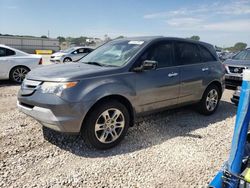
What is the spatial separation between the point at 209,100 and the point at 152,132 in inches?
71.8

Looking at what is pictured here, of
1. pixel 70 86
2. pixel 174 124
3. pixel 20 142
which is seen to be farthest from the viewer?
pixel 174 124

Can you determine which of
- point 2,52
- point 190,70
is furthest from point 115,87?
point 2,52

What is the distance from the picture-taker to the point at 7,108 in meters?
5.64

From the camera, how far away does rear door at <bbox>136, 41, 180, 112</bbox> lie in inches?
159

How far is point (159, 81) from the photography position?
4.24 metres

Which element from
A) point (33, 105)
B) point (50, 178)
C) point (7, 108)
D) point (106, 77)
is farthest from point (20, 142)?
point (7, 108)

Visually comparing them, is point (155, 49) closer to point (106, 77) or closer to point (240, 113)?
point (106, 77)

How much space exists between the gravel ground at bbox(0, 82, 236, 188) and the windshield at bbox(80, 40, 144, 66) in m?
1.31

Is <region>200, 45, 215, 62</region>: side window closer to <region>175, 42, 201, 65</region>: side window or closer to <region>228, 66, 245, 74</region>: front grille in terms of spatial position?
<region>175, 42, 201, 65</region>: side window

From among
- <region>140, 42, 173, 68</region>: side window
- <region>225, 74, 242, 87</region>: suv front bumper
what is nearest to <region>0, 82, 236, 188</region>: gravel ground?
<region>140, 42, 173, 68</region>: side window

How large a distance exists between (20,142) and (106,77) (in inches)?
67.5

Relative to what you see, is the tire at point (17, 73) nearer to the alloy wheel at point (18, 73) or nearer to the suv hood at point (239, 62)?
the alloy wheel at point (18, 73)

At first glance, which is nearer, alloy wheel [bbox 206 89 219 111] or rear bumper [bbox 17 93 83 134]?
rear bumper [bbox 17 93 83 134]

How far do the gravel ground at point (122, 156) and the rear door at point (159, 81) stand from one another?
0.57 metres
